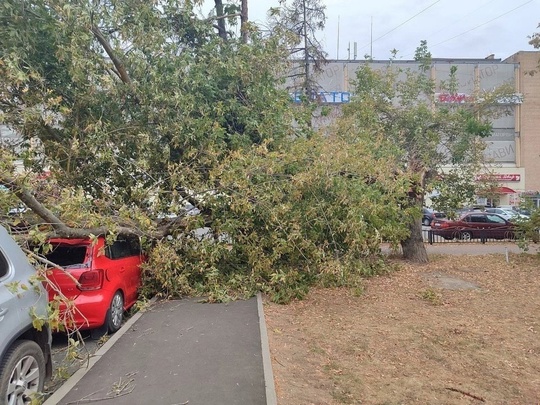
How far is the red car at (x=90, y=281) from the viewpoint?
224 inches

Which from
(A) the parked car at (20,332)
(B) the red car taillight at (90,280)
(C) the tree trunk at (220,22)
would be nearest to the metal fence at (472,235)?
(C) the tree trunk at (220,22)

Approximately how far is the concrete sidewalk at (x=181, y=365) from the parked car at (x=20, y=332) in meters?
0.29

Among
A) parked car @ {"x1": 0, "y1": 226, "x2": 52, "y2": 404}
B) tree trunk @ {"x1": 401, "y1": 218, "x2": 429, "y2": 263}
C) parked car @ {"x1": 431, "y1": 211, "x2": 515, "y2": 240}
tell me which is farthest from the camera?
parked car @ {"x1": 431, "y1": 211, "x2": 515, "y2": 240}

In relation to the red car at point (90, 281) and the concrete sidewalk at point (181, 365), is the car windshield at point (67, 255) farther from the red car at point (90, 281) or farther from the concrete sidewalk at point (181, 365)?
the concrete sidewalk at point (181, 365)

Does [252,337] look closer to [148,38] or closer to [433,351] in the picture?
[433,351]

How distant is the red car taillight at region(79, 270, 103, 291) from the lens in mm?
5762

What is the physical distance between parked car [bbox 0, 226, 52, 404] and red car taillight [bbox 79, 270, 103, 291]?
1625mm

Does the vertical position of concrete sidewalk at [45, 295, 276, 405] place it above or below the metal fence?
below

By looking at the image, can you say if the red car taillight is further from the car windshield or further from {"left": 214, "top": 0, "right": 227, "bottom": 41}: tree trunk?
{"left": 214, "top": 0, "right": 227, "bottom": 41}: tree trunk

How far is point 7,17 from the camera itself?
702 centimetres

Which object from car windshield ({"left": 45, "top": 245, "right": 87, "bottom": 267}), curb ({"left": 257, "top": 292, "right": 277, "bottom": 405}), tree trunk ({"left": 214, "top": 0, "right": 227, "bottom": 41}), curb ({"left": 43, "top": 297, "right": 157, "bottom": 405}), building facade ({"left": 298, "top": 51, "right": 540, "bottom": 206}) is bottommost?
curb ({"left": 43, "top": 297, "right": 157, "bottom": 405})

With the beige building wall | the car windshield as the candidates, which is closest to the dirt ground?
the car windshield

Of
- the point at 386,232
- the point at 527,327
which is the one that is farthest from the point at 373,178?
the point at 527,327

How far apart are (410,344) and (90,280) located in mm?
4173
